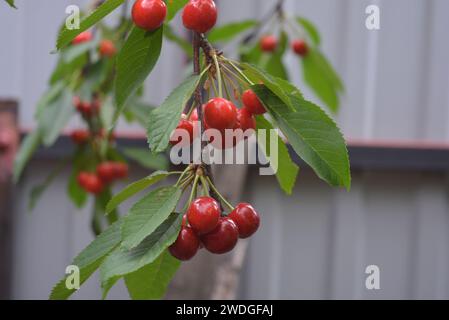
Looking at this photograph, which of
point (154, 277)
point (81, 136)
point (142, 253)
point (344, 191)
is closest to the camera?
point (142, 253)

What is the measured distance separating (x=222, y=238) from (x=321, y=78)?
0.92 meters

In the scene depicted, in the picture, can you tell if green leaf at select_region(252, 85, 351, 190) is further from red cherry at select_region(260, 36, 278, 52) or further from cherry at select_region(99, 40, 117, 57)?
red cherry at select_region(260, 36, 278, 52)

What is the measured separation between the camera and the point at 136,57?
54cm

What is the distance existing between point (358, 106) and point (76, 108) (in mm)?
1067

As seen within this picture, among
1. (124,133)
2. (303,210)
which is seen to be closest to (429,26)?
(303,210)

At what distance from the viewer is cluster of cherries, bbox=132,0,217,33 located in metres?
0.51

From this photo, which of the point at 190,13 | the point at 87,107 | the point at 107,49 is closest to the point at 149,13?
the point at 190,13

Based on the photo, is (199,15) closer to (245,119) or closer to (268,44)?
(245,119)

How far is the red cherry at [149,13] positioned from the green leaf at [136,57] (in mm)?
15

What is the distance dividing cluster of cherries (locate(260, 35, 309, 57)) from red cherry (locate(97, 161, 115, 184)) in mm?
452

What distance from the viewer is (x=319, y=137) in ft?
1.66

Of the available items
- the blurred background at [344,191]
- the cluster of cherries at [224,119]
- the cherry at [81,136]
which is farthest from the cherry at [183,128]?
the blurred background at [344,191]

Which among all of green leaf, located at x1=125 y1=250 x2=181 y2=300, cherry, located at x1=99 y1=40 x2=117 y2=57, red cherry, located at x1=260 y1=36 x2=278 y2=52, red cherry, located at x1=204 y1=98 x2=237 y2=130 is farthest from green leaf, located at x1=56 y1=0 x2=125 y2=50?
red cherry, located at x1=260 y1=36 x2=278 y2=52
